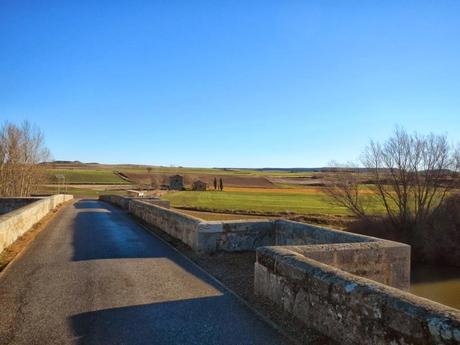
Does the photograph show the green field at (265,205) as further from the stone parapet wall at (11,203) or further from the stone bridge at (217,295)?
the stone bridge at (217,295)

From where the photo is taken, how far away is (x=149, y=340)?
14.3 ft

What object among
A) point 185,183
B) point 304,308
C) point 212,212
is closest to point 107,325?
point 304,308

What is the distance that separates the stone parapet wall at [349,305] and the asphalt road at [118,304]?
48 cm

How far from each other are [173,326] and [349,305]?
2012 millimetres

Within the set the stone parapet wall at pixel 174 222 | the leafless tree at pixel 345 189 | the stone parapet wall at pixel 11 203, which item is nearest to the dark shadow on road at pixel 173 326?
the stone parapet wall at pixel 174 222

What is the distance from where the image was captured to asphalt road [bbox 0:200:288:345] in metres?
4.47

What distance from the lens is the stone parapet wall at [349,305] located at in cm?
322

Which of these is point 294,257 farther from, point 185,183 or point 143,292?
point 185,183

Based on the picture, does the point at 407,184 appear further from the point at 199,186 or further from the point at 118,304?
the point at 199,186

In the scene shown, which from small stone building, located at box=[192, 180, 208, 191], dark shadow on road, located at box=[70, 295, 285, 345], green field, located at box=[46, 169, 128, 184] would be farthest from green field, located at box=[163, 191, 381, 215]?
green field, located at box=[46, 169, 128, 184]

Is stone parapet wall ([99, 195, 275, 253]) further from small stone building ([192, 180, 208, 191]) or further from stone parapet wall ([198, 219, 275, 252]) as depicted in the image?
small stone building ([192, 180, 208, 191])

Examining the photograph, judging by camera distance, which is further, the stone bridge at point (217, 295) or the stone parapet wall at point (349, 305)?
the stone bridge at point (217, 295)

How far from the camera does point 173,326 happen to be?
15.5ft

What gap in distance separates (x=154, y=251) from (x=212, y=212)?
31.7 metres
